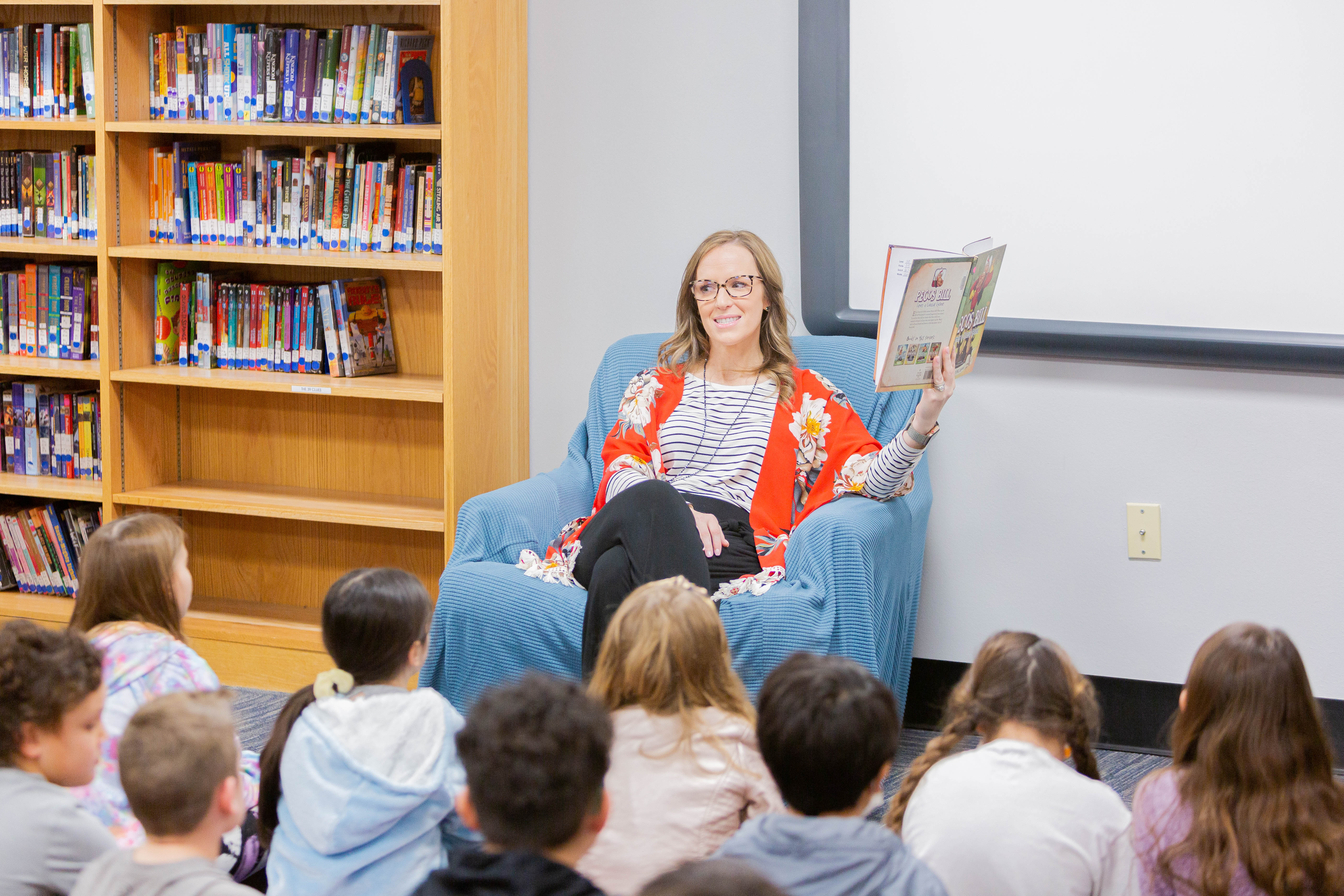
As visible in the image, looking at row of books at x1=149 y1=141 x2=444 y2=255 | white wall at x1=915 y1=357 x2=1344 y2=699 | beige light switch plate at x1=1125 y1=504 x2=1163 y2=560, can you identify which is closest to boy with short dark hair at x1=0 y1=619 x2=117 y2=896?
row of books at x1=149 y1=141 x2=444 y2=255

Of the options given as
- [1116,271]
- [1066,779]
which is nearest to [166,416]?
[1116,271]

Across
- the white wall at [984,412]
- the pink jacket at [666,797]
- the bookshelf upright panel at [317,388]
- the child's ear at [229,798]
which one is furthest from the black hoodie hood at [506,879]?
the white wall at [984,412]

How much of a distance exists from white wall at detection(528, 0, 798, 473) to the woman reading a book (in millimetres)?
284

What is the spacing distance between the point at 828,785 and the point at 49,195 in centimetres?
293

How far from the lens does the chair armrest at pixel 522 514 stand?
96.8 inches

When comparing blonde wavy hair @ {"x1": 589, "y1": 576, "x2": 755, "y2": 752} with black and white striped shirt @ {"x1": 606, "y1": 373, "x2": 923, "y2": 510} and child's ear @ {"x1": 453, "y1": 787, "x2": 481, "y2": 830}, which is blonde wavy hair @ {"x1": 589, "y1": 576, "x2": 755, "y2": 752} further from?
black and white striped shirt @ {"x1": 606, "y1": 373, "x2": 923, "y2": 510}

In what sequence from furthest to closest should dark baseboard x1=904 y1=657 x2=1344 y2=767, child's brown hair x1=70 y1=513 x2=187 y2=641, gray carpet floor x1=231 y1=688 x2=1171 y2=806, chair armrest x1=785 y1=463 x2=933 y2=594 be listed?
dark baseboard x1=904 y1=657 x2=1344 y2=767, gray carpet floor x1=231 y1=688 x2=1171 y2=806, chair armrest x1=785 y1=463 x2=933 y2=594, child's brown hair x1=70 y1=513 x2=187 y2=641

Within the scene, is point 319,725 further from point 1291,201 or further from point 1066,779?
point 1291,201

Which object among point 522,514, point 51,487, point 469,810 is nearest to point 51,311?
point 51,487

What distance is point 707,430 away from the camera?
2.68 meters

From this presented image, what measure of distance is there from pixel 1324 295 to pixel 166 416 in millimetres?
2941

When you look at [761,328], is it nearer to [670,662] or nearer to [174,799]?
[670,662]

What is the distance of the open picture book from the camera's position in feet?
6.97

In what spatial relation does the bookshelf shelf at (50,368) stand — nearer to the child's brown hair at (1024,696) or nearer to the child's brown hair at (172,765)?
the child's brown hair at (172,765)
